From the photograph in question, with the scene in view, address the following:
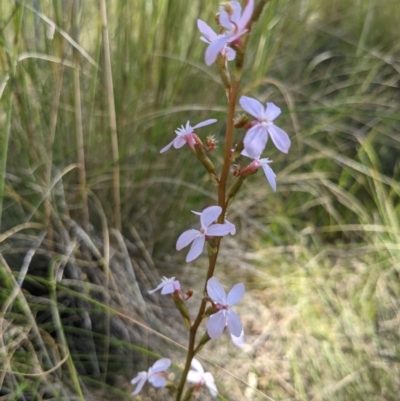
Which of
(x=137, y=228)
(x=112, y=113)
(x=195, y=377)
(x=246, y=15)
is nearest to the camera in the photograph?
(x=246, y=15)

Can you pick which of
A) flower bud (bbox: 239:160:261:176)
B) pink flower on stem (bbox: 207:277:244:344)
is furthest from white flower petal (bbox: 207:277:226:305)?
flower bud (bbox: 239:160:261:176)

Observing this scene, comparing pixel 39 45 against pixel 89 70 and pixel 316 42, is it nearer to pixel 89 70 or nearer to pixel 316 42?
pixel 89 70

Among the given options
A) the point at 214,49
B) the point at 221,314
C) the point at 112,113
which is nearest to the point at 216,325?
the point at 221,314

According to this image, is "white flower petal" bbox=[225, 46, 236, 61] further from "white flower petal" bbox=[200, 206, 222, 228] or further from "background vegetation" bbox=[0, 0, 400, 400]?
"background vegetation" bbox=[0, 0, 400, 400]

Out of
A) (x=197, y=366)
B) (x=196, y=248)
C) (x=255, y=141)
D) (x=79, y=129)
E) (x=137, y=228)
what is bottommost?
(x=137, y=228)

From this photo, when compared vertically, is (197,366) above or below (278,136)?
below

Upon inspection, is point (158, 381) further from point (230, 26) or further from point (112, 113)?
point (112, 113)

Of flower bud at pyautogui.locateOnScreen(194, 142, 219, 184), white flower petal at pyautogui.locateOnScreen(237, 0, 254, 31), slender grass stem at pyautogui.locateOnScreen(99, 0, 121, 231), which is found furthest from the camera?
slender grass stem at pyautogui.locateOnScreen(99, 0, 121, 231)
